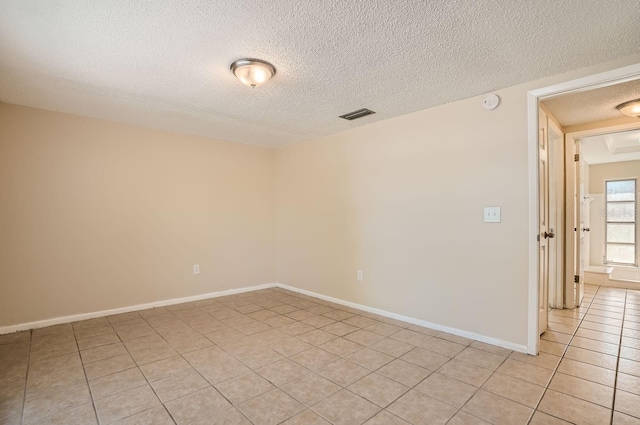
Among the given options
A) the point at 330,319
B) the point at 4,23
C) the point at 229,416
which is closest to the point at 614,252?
the point at 330,319

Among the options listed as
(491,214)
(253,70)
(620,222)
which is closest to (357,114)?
(253,70)

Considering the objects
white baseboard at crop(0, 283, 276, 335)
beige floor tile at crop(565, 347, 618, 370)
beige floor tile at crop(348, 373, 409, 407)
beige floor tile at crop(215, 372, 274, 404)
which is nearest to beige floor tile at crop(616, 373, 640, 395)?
beige floor tile at crop(565, 347, 618, 370)

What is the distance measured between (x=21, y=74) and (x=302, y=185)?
306 centimetres

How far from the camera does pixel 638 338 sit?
280cm

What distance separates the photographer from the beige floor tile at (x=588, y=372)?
209 cm

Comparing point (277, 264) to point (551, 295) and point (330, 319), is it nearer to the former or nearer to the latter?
point (330, 319)

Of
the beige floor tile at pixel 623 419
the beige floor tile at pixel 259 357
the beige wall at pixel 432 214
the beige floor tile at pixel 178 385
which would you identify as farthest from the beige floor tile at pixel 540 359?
the beige floor tile at pixel 178 385

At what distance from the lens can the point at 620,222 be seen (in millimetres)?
6391

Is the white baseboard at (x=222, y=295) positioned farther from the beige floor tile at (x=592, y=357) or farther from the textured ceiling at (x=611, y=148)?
the textured ceiling at (x=611, y=148)

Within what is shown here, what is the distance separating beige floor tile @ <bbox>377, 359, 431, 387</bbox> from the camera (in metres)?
2.09

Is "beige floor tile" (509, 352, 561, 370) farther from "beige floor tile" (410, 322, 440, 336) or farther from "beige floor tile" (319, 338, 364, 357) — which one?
"beige floor tile" (319, 338, 364, 357)

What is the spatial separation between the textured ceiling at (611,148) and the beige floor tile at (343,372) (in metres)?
4.14

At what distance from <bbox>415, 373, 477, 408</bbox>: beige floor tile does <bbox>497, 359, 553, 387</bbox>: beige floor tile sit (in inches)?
15.9

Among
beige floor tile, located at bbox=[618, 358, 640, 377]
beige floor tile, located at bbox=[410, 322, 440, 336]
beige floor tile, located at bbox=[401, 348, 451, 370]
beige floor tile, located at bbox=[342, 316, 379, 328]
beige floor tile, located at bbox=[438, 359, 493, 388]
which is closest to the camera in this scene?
beige floor tile, located at bbox=[438, 359, 493, 388]
